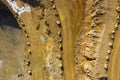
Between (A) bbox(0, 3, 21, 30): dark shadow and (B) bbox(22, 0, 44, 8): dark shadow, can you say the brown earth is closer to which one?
(B) bbox(22, 0, 44, 8): dark shadow

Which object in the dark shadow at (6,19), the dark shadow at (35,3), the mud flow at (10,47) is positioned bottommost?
the mud flow at (10,47)

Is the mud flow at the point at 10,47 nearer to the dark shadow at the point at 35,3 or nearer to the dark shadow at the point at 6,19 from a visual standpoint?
the dark shadow at the point at 6,19

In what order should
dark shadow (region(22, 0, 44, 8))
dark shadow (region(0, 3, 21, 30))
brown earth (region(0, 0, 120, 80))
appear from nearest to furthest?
1. brown earth (region(0, 0, 120, 80))
2. dark shadow (region(22, 0, 44, 8))
3. dark shadow (region(0, 3, 21, 30))

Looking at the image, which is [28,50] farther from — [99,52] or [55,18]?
[99,52]

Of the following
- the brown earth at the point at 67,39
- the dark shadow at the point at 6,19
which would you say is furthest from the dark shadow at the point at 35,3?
the dark shadow at the point at 6,19

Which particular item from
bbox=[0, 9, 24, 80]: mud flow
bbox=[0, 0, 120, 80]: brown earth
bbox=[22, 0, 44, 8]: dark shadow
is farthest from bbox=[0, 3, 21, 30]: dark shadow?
bbox=[22, 0, 44, 8]: dark shadow

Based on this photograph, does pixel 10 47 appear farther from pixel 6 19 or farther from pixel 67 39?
pixel 67 39

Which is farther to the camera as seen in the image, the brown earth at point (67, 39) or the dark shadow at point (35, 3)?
the dark shadow at point (35, 3)

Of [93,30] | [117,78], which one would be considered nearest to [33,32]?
[93,30]
